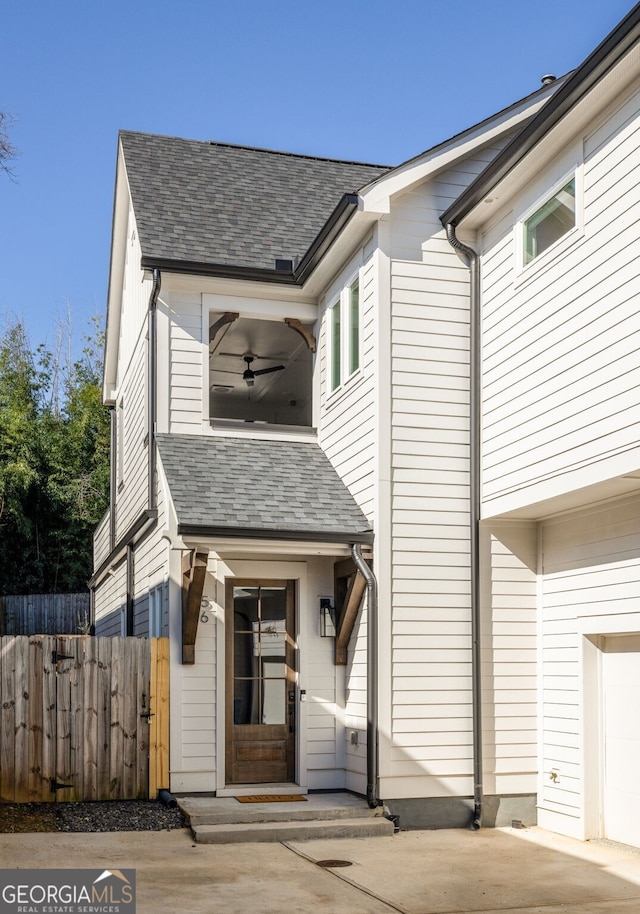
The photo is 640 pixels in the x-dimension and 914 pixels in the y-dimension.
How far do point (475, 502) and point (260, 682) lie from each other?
9.48 feet

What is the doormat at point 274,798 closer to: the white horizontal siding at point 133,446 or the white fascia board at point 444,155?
the white horizontal siding at point 133,446

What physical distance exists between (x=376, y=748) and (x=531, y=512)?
102 inches

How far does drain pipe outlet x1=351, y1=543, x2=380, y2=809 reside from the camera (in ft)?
29.6

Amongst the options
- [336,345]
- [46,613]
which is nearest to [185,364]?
[336,345]

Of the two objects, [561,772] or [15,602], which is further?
[15,602]

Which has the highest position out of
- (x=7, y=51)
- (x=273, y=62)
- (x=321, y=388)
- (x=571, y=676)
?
(x=273, y=62)

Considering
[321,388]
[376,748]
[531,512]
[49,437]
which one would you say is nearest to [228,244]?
[321,388]

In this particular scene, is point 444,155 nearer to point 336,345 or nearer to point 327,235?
point 327,235

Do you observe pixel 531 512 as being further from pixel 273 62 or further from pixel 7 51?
pixel 273 62

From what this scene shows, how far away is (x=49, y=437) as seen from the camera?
24.8 metres

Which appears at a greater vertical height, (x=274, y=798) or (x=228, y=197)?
(x=228, y=197)

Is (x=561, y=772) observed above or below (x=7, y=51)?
below

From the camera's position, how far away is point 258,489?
33.9 feet

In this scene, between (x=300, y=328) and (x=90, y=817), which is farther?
(x=300, y=328)
